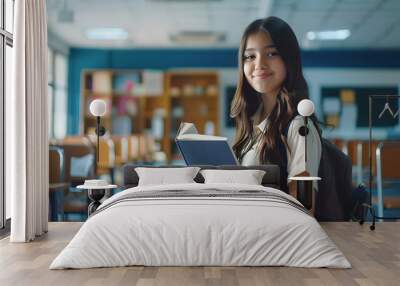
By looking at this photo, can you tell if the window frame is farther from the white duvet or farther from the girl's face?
the girl's face

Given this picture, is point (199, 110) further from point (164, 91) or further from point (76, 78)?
point (76, 78)

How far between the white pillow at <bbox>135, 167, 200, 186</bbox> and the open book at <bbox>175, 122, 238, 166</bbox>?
0.44 metres

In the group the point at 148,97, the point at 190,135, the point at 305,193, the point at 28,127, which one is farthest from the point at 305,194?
the point at 148,97

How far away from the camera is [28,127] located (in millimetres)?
5262

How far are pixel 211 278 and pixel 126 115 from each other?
5.38 meters

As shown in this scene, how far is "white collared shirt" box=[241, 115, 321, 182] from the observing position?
21.2 feet

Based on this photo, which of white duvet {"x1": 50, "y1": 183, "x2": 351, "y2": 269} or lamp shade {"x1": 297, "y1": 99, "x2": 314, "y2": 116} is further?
lamp shade {"x1": 297, "y1": 99, "x2": 314, "y2": 116}

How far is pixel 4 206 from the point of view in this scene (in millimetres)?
6051

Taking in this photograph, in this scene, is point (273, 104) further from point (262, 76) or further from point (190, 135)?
point (190, 135)

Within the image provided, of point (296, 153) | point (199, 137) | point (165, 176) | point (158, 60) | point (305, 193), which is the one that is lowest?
point (305, 193)

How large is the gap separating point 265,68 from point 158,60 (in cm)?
257

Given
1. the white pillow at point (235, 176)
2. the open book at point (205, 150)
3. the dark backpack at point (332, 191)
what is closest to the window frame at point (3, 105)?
the open book at point (205, 150)

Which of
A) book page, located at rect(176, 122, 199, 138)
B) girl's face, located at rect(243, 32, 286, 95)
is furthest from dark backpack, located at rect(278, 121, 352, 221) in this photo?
book page, located at rect(176, 122, 199, 138)

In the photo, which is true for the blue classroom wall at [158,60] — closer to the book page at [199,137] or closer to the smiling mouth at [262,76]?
the smiling mouth at [262,76]
